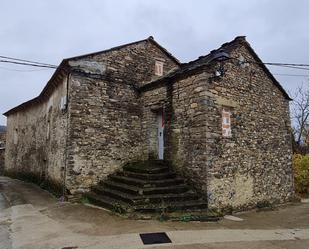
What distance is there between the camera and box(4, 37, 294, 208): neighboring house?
8.69 meters

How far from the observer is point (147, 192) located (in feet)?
26.5

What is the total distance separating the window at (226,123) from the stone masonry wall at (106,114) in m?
3.67

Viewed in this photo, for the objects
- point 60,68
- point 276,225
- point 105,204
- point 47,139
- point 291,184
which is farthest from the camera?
point 47,139

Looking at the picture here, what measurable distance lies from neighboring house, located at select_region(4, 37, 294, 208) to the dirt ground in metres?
1.20

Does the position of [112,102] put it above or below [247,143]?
above

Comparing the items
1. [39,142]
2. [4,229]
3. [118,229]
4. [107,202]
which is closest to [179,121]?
[107,202]

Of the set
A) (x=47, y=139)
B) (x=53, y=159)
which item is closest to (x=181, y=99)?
(x=53, y=159)

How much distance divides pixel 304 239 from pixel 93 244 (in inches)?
178

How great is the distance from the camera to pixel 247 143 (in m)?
9.72

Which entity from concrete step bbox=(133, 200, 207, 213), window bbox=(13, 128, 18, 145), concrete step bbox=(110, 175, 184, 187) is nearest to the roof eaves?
window bbox=(13, 128, 18, 145)

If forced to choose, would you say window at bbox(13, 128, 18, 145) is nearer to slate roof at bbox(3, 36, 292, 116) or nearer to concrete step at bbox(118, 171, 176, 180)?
slate roof at bbox(3, 36, 292, 116)

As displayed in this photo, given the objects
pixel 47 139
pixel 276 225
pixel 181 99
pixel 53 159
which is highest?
pixel 181 99

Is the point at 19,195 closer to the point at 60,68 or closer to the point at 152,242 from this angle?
the point at 60,68

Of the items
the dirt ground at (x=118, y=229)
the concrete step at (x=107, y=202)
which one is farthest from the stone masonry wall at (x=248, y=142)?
the concrete step at (x=107, y=202)
